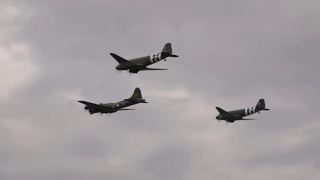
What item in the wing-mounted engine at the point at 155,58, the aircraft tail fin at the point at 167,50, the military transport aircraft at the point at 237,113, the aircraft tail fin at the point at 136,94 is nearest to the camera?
the aircraft tail fin at the point at 167,50

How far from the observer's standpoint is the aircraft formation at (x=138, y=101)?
125 meters

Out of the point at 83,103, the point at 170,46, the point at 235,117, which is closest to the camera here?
the point at 170,46

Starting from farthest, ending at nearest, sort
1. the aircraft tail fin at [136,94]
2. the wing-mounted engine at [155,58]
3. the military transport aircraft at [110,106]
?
the aircraft tail fin at [136,94] < the military transport aircraft at [110,106] < the wing-mounted engine at [155,58]

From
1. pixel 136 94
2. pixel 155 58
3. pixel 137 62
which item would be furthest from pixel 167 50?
pixel 136 94

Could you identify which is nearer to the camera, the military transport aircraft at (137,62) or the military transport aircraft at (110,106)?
the military transport aircraft at (137,62)

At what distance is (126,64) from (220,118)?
40.6m

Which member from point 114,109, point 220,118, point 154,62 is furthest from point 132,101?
point 220,118

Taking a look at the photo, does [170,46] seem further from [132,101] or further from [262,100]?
[262,100]

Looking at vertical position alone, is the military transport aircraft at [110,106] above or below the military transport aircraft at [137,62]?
below

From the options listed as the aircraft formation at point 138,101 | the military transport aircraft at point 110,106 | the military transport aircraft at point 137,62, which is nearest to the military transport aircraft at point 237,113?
the aircraft formation at point 138,101

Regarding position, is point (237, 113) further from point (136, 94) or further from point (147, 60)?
point (147, 60)

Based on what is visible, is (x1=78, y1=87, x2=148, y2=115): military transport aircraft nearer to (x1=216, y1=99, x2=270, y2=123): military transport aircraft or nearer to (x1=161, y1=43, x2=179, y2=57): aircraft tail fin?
(x1=161, y1=43, x2=179, y2=57): aircraft tail fin

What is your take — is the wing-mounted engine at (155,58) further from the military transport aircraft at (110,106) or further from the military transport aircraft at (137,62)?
the military transport aircraft at (110,106)

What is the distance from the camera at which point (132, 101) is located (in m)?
137
